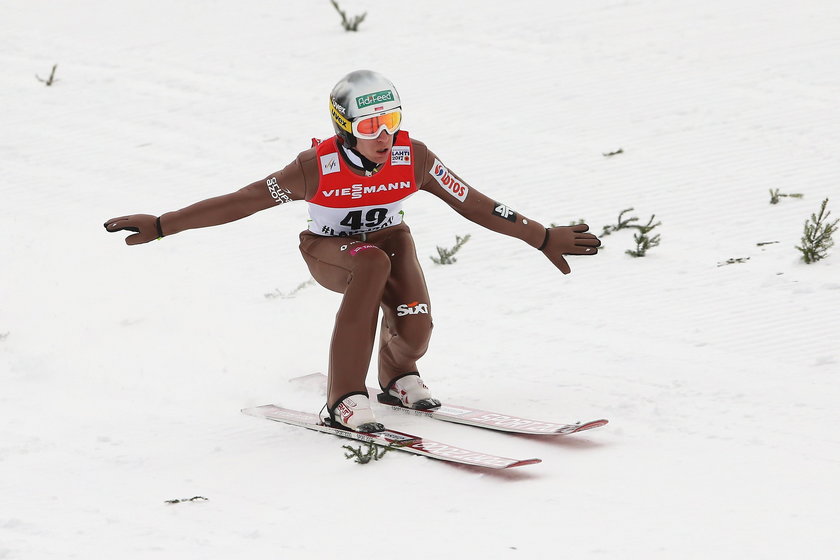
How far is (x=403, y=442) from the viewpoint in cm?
518

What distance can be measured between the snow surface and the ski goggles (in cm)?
159

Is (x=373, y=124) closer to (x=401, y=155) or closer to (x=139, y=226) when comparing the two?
(x=401, y=155)

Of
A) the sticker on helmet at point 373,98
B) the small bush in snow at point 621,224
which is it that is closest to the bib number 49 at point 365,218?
the sticker on helmet at point 373,98

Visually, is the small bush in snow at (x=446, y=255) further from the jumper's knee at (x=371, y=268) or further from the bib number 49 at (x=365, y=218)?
the jumper's knee at (x=371, y=268)

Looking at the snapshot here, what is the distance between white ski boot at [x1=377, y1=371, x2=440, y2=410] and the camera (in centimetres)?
583

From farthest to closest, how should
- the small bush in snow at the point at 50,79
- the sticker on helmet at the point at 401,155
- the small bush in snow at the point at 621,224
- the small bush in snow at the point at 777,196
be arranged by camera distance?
1. the small bush in snow at the point at 50,79
2. the small bush in snow at the point at 777,196
3. the small bush in snow at the point at 621,224
4. the sticker on helmet at the point at 401,155

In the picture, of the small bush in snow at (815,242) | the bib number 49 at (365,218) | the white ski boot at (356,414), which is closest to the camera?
the white ski boot at (356,414)

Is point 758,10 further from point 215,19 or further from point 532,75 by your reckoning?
point 215,19

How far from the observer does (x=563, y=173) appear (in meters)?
10.4

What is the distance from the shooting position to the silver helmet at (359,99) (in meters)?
5.24

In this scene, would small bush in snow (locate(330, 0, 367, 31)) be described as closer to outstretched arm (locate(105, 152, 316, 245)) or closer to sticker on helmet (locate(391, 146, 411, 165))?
sticker on helmet (locate(391, 146, 411, 165))

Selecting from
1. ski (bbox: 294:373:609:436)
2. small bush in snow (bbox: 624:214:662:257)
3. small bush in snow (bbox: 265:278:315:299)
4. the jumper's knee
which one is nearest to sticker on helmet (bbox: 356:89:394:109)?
the jumper's knee

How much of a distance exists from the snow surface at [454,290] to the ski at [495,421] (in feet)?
0.23

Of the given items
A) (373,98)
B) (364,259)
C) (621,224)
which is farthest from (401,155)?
(621,224)
